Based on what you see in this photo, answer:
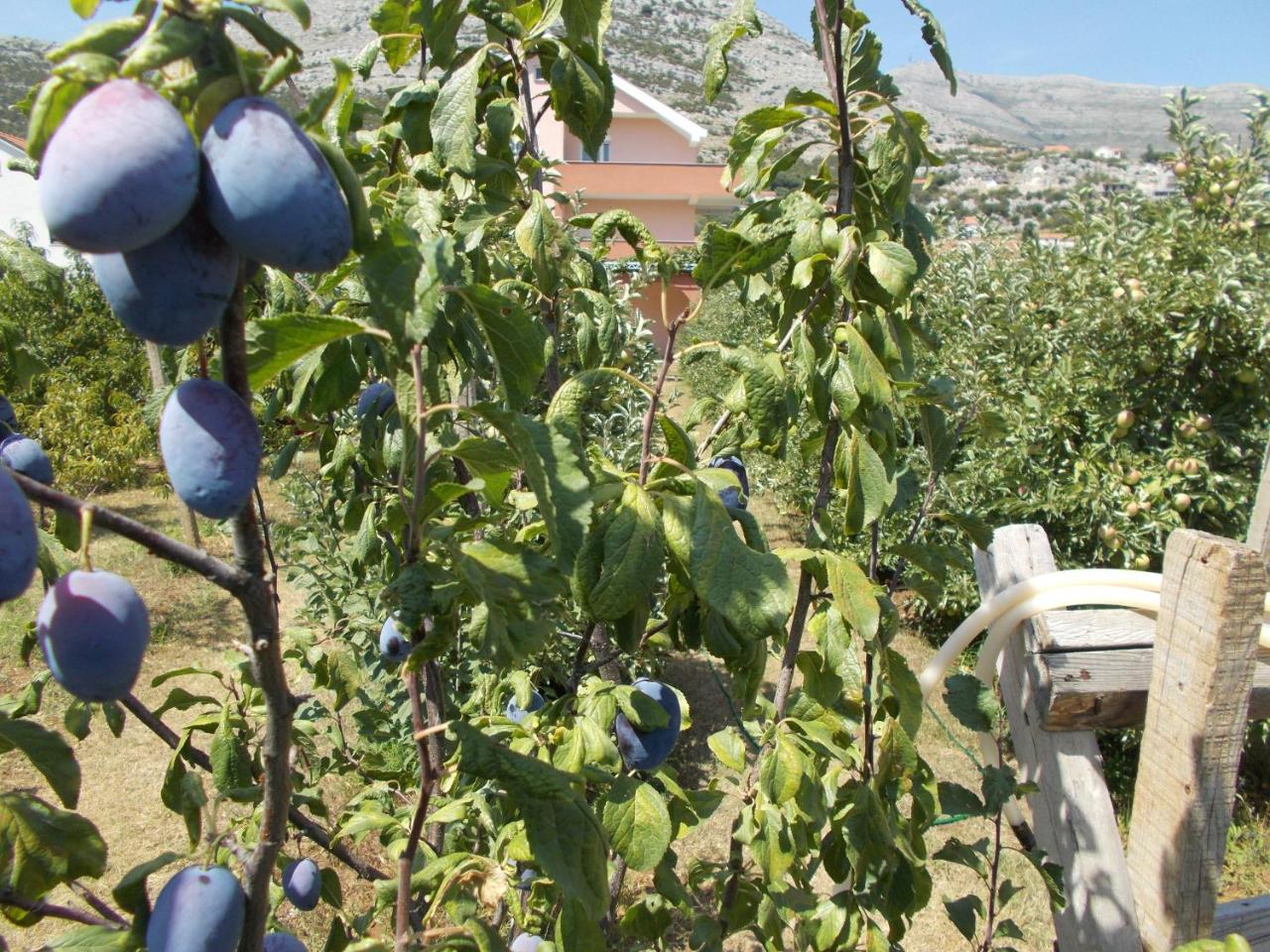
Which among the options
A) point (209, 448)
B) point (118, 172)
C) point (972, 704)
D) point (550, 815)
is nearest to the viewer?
point (118, 172)

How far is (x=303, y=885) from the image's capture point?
1.38 m

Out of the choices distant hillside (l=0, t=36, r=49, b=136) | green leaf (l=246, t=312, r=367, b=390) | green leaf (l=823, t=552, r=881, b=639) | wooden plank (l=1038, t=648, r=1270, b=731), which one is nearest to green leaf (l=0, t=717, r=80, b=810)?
green leaf (l=246, t=312, r=367, b=390)

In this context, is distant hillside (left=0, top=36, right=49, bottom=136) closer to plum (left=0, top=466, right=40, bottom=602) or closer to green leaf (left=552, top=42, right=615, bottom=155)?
green leaf (left=552, top=42, right=615, bottom=155)

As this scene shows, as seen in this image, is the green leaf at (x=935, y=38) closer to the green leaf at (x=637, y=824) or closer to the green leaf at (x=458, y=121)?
the green leaf at (x=458, y=121)

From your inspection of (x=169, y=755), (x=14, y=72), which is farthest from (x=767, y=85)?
(x=169, y=755)

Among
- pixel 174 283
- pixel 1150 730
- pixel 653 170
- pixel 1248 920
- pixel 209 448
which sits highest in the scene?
pixel 653 170

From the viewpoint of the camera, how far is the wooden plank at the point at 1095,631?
1.74 metres

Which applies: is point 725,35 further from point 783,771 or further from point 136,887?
point 136,887

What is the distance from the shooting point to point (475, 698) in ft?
5.71

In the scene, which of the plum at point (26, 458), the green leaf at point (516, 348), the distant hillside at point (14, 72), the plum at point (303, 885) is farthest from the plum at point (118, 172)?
the distant hillside at point (14, 72)

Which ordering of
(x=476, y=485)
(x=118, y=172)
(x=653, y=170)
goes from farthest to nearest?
1. (x=653, y=170)
2. (x=476, y=485)
3. (x=118, y=172)

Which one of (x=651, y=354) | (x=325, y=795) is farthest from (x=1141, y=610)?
(x=651, y=354)

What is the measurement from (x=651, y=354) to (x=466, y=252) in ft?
14.2

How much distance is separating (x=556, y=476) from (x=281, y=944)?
68cm
